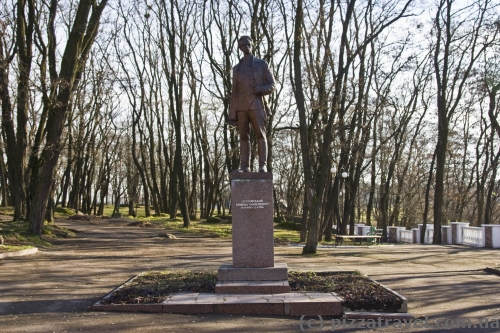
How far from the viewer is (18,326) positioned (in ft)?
24.1

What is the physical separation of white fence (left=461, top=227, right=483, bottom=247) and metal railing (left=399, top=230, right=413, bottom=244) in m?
6.50

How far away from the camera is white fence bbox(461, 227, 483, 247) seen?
81.8ft

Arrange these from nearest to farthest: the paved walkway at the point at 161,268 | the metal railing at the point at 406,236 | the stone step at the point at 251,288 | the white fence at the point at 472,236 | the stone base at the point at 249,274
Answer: the paved walkway at the point at 161,268 → the stone step at the point at 251,288 → the stone base at the point at 249,274 → the white fence at the point at 472,236 → the metal railing at the point at 406,236

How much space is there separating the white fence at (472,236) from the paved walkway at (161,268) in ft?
22.5

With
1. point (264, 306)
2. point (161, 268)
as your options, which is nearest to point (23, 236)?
point (161, 268)

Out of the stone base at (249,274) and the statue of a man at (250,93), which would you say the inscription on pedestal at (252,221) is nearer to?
the stone base at (249,274)

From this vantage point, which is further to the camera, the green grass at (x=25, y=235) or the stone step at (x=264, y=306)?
the green grass at (x=25, y=235)

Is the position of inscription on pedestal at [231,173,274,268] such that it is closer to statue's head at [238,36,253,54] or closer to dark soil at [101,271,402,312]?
dark soil at [101,271,402,312]

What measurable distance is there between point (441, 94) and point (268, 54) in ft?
28.7

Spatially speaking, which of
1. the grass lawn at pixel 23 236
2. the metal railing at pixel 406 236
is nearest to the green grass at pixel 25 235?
the grass lawn at pixel 23 236

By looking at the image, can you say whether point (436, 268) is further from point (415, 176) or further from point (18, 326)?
point (415, 176)

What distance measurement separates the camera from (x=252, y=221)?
33.7ft

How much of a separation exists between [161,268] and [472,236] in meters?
17.3

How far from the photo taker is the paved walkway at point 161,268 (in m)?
7.60
